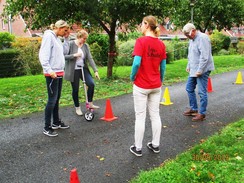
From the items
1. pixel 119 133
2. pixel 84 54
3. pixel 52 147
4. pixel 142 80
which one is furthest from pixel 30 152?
pixel 84 54

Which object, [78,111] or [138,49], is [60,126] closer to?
[78,111]

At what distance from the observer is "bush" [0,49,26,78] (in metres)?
17.6

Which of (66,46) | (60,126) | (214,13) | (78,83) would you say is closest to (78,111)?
(78,83)

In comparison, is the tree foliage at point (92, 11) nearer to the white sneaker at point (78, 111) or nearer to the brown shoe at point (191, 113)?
the white sneaker at point (78, 111)

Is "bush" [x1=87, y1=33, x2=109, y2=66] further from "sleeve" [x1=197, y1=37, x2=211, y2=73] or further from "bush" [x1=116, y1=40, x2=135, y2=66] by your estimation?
"sleeve" [x1=197, y1=37, x2=211, y2=73]

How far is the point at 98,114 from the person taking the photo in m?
7.34

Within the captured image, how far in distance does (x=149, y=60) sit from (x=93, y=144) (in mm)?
1834

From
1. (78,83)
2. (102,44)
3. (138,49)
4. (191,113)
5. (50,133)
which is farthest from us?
(102,44)

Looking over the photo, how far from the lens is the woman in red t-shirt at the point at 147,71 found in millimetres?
4375

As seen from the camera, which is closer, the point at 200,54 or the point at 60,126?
the point at 60,126

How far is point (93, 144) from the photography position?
17.4 feet

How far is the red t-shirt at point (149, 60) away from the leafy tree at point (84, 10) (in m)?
6.25

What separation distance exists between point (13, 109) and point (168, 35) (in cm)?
4502

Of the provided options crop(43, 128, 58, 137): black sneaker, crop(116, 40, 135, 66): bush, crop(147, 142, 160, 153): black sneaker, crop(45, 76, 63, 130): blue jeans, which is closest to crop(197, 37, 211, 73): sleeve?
crop(147, 142, 160, 153): black sneaker
